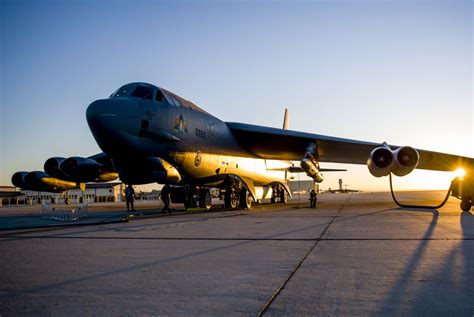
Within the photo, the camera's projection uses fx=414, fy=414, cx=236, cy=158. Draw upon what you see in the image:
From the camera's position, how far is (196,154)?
15422 millimetres

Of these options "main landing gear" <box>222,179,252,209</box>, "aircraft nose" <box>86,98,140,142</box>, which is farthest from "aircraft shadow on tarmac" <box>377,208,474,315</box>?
"main landing gear" <box>222,179,252,209</box>

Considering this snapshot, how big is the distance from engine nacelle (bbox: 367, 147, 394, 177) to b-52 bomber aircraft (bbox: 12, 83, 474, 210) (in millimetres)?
34

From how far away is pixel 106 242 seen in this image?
684cm

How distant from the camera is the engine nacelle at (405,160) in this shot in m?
14.6

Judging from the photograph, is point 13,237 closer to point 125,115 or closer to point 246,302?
point 125,115

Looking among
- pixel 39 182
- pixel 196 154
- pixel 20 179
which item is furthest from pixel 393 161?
→ pixel 20 179

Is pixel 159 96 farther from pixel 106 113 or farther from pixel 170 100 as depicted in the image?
pixel 106 113

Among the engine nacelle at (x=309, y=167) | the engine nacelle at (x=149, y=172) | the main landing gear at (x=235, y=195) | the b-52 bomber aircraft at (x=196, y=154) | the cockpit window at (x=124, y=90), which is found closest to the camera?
the b-52 bomber aircraft at (x=196, y=154)

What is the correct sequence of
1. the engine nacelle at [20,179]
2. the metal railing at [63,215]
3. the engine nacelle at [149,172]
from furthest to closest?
the engine nacelle at [20,179]
the engine nacelle at [149,172]
the metal railing at [63,215]

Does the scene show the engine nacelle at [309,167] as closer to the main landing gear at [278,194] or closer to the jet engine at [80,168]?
the main landing gear at [278,194]

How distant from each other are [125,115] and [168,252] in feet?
24.8

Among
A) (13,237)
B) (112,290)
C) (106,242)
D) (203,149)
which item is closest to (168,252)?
(106,242)

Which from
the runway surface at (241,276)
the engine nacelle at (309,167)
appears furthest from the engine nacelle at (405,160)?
the runway surface at (241,276)

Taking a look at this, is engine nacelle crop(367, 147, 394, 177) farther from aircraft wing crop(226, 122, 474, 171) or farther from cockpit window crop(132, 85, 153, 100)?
cockpit window crop(132, 85, 153, 100)
